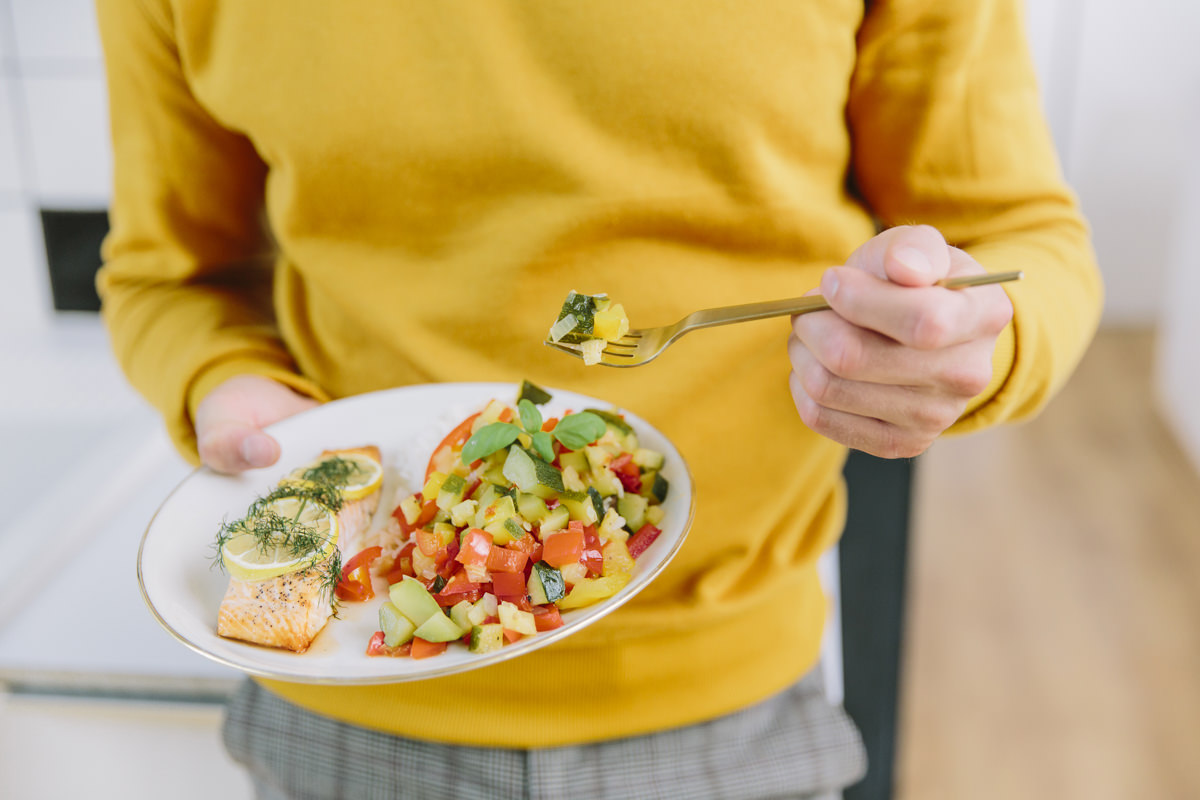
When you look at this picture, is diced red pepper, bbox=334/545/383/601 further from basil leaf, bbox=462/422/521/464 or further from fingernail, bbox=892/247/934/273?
fingernail, bbox=892/247/934/273

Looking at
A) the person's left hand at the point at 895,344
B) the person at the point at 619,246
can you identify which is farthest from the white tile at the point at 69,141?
the person's left hand at the point at 895,344

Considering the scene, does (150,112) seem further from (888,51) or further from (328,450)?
(888,51)

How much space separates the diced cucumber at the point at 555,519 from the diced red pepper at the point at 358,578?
0.13 metres

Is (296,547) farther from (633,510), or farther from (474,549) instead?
(633,510)

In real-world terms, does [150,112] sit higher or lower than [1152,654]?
higher

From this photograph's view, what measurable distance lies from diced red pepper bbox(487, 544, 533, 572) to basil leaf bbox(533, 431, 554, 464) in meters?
0.07

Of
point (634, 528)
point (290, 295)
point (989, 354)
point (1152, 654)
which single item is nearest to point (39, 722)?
point (290, 295)

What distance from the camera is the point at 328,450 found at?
78 centimetres

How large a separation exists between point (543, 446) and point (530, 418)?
22 millimetres

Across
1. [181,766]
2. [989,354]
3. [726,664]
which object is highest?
[989,354]

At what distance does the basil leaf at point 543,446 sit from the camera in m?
0.67

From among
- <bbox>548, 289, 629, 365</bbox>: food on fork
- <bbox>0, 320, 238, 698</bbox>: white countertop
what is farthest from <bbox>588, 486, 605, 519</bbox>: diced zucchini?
<bbox>0, 320, 238, 698</bbox>: white countertop

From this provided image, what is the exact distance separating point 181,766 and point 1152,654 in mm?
1927

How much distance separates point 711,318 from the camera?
0.57 m
